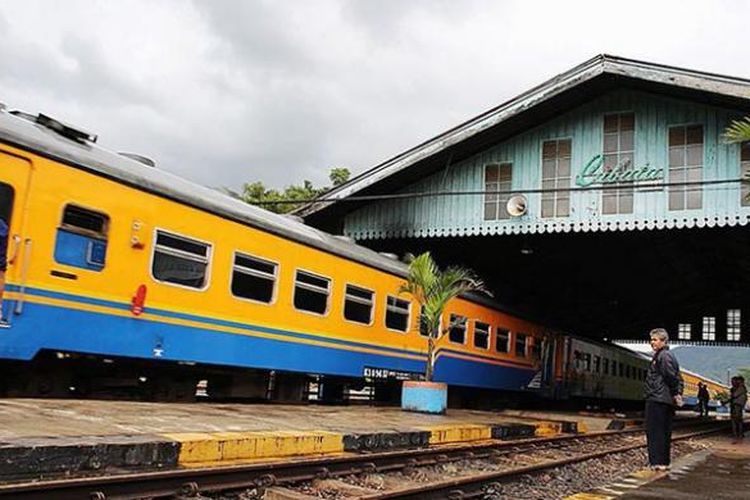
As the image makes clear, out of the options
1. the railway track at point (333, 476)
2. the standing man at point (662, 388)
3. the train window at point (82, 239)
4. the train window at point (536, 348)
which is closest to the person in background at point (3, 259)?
the train window at point (82, 239)

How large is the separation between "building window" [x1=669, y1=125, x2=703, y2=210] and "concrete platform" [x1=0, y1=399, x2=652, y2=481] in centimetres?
879

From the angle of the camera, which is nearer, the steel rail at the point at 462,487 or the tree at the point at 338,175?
the steel rail at the point at 462,487

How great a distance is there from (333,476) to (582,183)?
502 inches

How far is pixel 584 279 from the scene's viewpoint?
1025 inches

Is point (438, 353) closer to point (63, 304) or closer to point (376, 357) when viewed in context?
point (376, 357)

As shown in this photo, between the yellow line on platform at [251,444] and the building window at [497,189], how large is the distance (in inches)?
462

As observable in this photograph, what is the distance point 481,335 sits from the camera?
17031 mm

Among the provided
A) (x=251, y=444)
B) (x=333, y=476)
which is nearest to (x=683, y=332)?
(x=333, y=476)

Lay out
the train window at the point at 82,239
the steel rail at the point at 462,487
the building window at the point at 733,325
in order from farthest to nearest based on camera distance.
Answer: the building window at the point at 733,325
the train window at the point at 82,239
the steel rail at the point at 462,487

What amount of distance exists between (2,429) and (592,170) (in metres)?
14.9

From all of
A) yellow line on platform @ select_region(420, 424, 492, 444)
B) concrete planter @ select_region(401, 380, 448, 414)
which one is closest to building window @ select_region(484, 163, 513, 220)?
concrete planter @ select_region(401, 380, 448, 414)

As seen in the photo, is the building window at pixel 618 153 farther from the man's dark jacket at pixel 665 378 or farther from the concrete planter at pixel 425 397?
the man's dark jacket at pixel 665 378

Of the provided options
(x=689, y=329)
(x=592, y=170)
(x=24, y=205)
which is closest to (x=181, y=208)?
(x=24, y=205)

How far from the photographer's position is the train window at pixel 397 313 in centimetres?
1355
